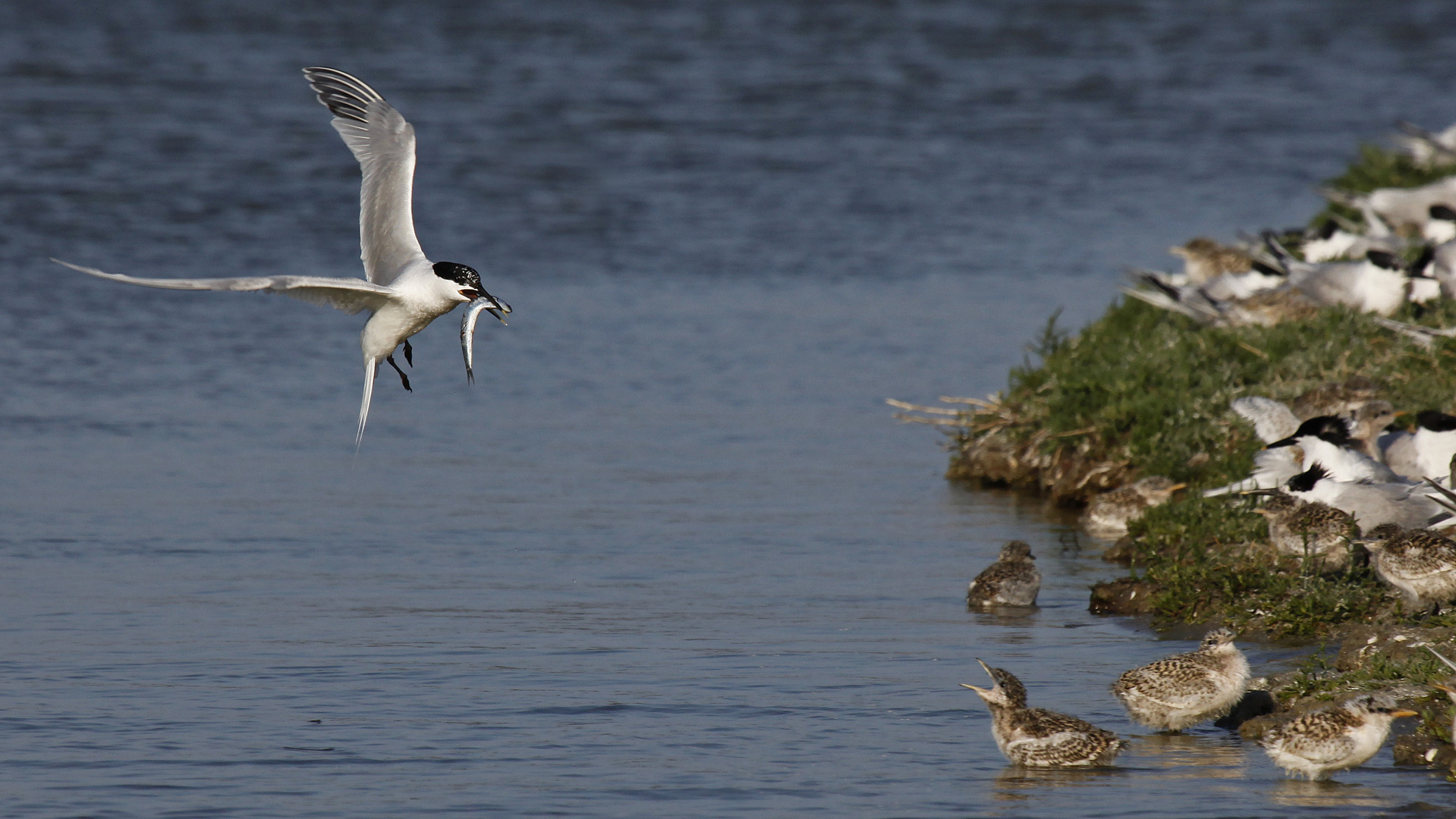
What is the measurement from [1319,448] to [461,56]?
95.4 feet

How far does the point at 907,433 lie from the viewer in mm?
13992

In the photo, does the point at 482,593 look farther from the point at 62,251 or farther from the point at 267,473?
the point at 62,251

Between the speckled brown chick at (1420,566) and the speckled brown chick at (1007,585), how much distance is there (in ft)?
5.26

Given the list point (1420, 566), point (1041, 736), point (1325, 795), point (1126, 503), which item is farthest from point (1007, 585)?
point (1325, 795)

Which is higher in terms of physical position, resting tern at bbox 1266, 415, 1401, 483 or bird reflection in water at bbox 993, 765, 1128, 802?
resting tern at bbox 1266, 415, 1401, 483

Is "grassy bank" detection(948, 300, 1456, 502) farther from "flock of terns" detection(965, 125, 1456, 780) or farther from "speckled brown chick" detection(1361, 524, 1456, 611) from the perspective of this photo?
"speckled brown chick" detection(1361, 524, 1456, 611)

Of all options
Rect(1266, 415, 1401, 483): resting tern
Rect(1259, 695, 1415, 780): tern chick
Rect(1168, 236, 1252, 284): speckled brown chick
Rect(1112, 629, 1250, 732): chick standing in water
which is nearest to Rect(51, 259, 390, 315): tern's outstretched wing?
Rect(1112, 629, 1250, 732): chick standing in water

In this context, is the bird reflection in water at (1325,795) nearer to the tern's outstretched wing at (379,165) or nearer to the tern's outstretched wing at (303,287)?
the tern's outstretched wing at (303,287)

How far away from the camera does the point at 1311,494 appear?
9898 mm

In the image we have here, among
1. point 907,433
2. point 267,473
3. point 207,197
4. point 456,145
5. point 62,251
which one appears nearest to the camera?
point 267,473

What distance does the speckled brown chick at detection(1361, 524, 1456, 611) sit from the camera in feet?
27.8

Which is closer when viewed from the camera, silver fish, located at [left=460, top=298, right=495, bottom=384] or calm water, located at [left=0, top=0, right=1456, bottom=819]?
calm water, located at [left=0, top=0, right=1456, bottom=819]

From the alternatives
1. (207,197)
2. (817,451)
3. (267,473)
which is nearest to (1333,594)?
(817,451)

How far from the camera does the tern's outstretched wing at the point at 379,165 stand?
31.5ft
